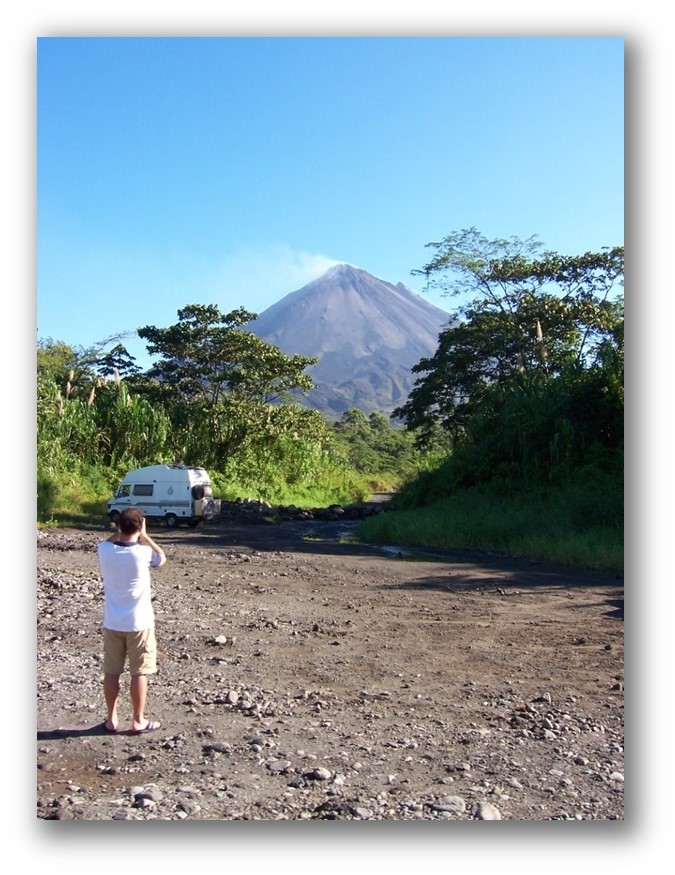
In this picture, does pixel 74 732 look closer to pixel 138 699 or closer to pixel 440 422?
pixel 138 699

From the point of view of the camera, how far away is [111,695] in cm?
404

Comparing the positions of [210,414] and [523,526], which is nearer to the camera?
[523,526]

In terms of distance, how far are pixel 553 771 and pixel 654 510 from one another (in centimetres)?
127

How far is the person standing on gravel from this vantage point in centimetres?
389

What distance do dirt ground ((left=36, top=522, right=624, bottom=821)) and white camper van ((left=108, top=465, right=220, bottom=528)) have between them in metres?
10.2

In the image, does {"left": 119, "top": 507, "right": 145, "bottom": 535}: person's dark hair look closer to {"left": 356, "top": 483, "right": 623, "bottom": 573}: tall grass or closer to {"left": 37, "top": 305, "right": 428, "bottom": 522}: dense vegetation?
{"left": 356, "top": 483, "right": 623, "bottom": 573}: tall grass

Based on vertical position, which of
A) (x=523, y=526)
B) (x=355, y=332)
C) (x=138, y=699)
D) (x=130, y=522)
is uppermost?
(x=355, y=332)

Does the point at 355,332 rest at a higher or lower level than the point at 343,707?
higher

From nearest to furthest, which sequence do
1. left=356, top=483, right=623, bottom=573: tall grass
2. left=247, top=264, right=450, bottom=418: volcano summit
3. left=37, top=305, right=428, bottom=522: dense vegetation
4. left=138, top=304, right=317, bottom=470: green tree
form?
left=356, top=483, right=623, bottom=573: tall grass
left=37, top=305, right=428, bottom=522: dense vegetation
left=138, top=304, right=317, bottom=470: green tree
left=247, top=264, right=450, bottom=418: volcano summit

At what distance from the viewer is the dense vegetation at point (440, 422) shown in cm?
1590

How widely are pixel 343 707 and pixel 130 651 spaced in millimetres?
1415

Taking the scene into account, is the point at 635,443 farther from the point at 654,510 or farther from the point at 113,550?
the point at 113,550

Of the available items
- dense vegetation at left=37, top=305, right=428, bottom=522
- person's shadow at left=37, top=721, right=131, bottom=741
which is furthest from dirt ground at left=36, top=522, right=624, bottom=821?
dense vegetation at left=37, top=305, right=428, bottom=522

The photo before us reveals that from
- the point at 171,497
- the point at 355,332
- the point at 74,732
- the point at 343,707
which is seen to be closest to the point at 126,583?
the point at 74,732
